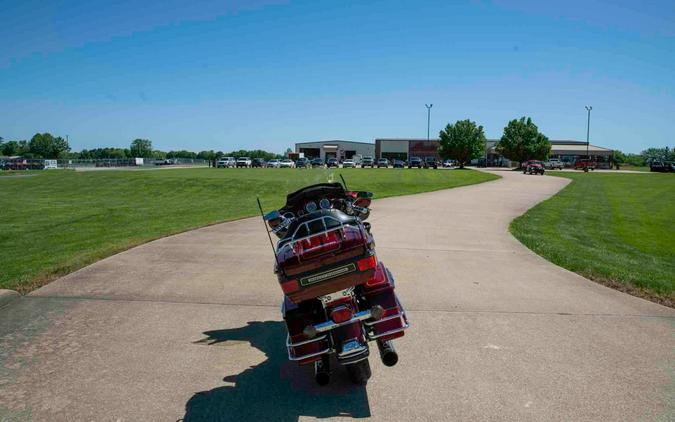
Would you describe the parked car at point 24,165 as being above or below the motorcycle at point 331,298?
above

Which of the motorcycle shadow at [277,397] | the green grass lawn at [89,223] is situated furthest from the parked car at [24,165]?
the motorcycle shadow at [277,397]

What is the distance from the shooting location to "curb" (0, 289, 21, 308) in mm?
6281

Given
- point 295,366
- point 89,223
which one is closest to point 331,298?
point 295,366

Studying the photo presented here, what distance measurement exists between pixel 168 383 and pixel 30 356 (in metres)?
1.70

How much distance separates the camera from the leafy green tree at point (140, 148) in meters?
152

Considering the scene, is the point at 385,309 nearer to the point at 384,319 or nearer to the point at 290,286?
the point at 384,319

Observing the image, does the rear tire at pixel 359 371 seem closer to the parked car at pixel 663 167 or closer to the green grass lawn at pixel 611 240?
the green grass lawn at pixel 611 240

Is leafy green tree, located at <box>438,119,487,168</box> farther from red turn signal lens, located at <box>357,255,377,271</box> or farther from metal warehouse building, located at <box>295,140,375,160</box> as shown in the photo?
red turn signal lens, located at <box>357,255,377,271</box>

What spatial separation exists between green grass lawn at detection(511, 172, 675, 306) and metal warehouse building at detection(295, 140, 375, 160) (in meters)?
96.5

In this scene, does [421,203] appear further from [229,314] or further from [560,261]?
[229,314]

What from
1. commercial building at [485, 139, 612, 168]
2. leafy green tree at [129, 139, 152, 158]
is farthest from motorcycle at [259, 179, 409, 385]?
leafy green tree at [129, 139, 152, 158]

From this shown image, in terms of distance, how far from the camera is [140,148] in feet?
512

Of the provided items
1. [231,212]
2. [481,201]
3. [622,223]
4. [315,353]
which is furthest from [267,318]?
[481,201]

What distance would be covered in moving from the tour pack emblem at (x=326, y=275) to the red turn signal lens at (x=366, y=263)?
6cm
